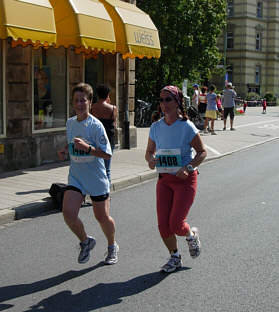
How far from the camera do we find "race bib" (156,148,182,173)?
16.5 feet

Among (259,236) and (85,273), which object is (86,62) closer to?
(259,236)

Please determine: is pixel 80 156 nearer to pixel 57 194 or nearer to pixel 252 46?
pixel 57 194

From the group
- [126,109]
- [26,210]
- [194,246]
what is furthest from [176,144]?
[126,109]

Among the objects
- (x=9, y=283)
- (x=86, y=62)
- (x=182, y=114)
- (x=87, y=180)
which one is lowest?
(x=9, y=283)

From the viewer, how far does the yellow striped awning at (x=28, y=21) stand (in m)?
9.19

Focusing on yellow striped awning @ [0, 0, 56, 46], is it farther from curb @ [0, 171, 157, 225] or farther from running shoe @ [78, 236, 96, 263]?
running shoe @ [78, 236, 96, 263]

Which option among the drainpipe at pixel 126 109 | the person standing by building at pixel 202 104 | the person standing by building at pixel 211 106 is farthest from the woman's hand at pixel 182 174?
the person standing by building at pixel 202 104

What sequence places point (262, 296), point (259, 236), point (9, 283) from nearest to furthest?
1. point (262, 296)
2. point (9, 283)
3. point (259, 236)

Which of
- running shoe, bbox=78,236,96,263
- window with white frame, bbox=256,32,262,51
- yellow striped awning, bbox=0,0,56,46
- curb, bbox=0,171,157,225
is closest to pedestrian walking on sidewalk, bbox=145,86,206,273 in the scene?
running shoe, bbox=78,236,96,263

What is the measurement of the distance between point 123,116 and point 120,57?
5.22 ft

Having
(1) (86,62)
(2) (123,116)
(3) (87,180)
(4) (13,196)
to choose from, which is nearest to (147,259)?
(3) (87,180)

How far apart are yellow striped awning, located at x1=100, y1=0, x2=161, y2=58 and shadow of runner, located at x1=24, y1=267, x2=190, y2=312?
8772 mm

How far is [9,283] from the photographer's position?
16.1 ft

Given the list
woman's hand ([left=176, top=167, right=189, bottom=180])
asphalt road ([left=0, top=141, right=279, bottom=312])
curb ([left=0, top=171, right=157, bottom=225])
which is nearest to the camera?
asphalt road ([left=0, top=141, right=279, bottom=312])
